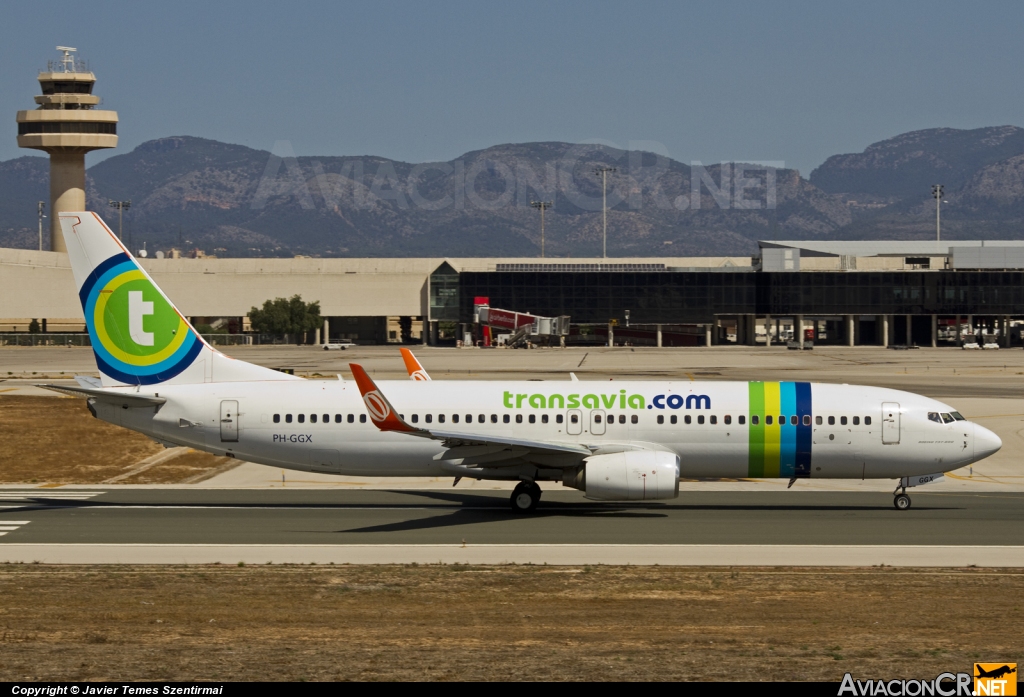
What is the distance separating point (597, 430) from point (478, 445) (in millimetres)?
3826

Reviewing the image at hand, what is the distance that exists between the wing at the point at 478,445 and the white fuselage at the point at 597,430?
548 mm

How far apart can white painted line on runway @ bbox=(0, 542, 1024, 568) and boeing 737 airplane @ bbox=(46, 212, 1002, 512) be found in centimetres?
480

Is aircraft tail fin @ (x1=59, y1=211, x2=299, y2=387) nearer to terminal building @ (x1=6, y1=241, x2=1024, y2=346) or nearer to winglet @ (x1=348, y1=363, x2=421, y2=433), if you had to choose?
winglet @ (x1=348, y1=363, x2=421, y2=433)

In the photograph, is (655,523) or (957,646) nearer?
(957,646)

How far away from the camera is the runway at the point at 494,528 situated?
92.2 ft

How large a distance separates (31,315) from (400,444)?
16117cm

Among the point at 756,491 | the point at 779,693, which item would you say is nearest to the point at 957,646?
the point at 779,693

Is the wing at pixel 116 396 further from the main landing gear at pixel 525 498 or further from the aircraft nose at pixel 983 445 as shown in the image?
the aircraft nose at pixel 983 445

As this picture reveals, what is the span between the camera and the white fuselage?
33875 mm

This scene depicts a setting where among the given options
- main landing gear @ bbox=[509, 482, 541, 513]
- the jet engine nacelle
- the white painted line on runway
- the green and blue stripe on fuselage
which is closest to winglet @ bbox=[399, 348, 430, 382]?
main landing gear @ bbox=[509, 482, 541, 513]

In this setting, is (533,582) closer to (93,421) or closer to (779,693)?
(779,693)

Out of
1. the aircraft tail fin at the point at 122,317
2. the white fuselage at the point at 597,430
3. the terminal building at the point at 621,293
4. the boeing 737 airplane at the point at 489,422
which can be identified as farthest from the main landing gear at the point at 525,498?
the terminal building at the point at 621,293

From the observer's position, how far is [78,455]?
46.2 metres

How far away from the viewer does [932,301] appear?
562 feet
